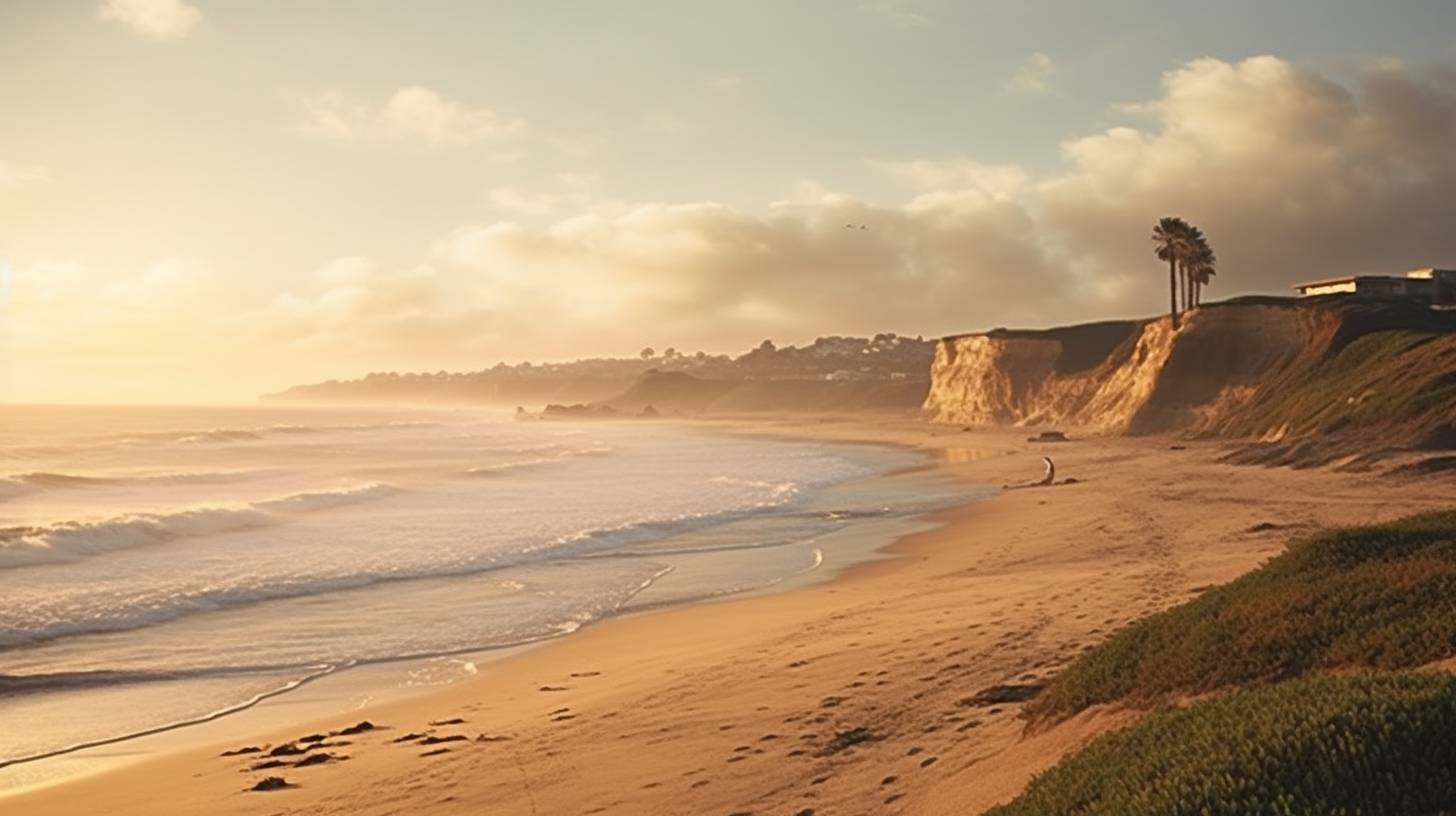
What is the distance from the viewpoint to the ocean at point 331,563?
15523 millimetres

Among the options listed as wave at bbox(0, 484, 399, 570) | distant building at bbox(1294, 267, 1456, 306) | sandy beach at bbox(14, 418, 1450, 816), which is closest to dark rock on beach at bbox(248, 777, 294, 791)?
sandy beach at bbox(14, 418, 1450, 816)

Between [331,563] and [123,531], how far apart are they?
29.6ft

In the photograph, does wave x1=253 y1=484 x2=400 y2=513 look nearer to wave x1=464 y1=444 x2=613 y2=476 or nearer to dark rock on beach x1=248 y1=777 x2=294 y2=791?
wave x1=464 y1=444 x2=613 y2=476

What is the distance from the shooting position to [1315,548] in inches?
400

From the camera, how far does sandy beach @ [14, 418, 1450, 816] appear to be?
8.55 metres

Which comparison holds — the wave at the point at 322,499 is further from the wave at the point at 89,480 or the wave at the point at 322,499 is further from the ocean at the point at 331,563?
the wave at the point at 89,480

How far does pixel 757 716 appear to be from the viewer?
10.7m

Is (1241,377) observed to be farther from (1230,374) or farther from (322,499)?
(322,499)

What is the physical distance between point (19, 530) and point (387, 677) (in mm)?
21271

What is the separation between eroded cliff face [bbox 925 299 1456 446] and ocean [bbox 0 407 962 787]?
695 inches

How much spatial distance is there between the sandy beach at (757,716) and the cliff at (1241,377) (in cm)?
2144

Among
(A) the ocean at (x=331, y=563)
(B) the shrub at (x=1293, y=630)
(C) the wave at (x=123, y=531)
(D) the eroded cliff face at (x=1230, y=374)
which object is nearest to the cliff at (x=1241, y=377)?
(D) the eroded cliff face at (x=1230, y=374)

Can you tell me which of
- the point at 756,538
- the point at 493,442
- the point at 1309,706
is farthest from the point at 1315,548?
the point at 493,442

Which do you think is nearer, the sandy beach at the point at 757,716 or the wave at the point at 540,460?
the sandy beach at the point at 757,716
